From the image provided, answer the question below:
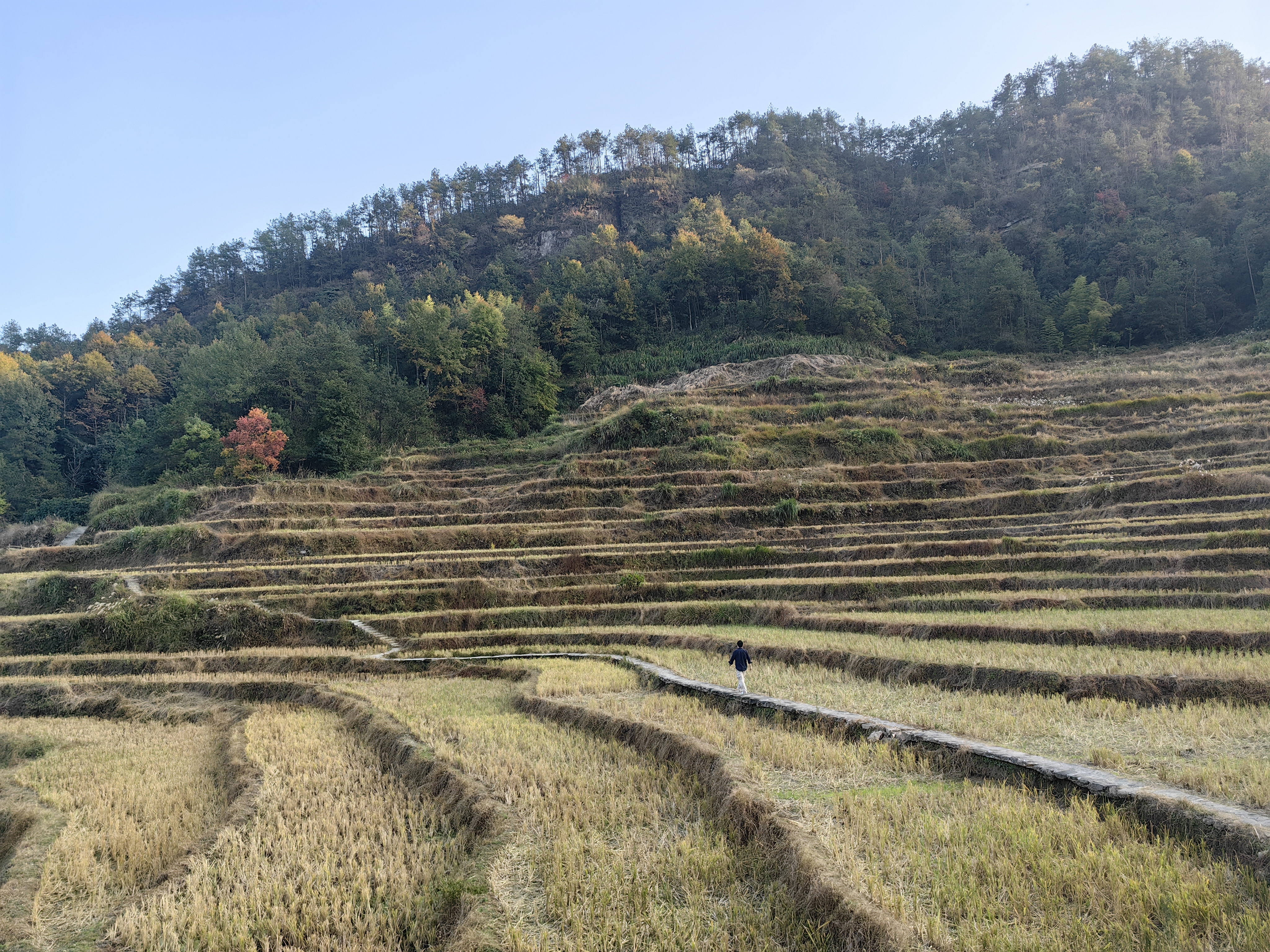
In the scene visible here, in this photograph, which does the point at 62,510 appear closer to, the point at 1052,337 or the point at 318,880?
the point at 318,880

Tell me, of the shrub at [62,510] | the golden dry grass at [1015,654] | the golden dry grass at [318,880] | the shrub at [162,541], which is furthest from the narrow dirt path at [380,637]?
the shrub at [62,510]

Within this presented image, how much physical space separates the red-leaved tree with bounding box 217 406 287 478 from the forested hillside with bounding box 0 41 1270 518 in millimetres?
1940

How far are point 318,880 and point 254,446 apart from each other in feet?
127

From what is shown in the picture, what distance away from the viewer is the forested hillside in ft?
163

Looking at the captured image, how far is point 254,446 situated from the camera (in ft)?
129

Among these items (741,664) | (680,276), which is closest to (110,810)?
(741,664)

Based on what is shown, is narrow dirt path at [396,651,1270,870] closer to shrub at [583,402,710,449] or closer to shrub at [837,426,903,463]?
shrub at [837,426,903,463]

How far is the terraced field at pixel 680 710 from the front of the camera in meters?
5.06

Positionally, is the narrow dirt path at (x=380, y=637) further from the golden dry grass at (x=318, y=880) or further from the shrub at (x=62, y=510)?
the shrub at (x=62, y=510)

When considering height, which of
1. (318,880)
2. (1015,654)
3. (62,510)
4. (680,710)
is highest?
(62,510)

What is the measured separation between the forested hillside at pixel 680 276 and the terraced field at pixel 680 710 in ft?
Result: 61.6

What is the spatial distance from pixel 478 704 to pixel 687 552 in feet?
40.5

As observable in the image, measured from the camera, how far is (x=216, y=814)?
805 centimetres

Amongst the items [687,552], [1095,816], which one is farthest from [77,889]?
[687,552]
